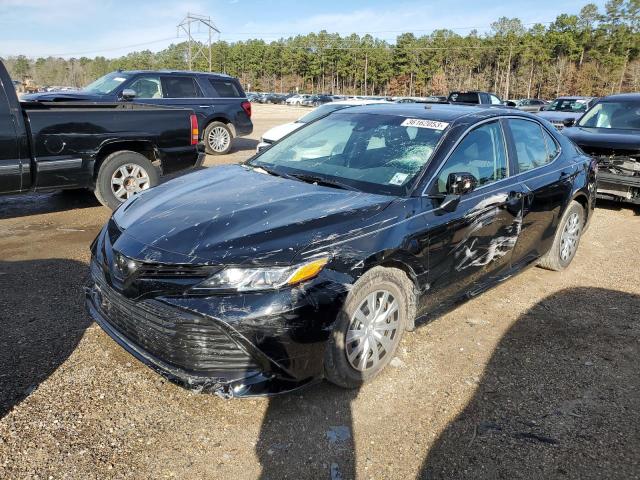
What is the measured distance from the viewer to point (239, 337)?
2537 mm

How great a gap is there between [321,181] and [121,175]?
166 inches

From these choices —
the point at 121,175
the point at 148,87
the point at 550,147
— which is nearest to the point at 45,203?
the point at 121,175

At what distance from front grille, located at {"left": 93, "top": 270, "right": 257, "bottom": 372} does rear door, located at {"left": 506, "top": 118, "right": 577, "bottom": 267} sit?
270 centimetres

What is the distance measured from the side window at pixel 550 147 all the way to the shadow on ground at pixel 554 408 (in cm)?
147

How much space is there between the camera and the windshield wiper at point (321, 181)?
3.47 metres

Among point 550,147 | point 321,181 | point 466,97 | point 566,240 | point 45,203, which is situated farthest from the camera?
→ point 466,97

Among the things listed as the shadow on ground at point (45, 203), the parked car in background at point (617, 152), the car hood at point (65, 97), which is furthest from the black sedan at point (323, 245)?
the car hood at point (65, 97)

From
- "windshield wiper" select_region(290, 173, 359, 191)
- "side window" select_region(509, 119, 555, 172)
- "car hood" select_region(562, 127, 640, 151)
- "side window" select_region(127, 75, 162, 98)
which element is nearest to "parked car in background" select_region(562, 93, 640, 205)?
"car hood" select_region(562, 127, 640, 151)

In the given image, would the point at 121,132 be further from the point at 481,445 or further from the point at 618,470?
the point at 618,470

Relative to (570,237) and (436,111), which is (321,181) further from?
(570,237)

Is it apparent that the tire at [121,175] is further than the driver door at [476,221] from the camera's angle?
Yes

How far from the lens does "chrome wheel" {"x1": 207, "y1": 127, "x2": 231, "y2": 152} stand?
1247 cm

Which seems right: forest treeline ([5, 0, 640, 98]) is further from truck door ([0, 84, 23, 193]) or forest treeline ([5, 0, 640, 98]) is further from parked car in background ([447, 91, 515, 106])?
truck door ([0, 84, 23, 193])

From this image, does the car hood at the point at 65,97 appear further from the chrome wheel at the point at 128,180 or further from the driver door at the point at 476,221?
the driver door at the point at 476,221
